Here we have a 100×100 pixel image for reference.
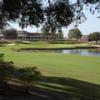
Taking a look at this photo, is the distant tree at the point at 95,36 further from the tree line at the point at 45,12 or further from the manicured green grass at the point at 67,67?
the tree line at the point at 45,12

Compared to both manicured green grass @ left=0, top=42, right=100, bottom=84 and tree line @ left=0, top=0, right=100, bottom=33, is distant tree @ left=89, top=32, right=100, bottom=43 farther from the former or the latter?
tree line @ left=0, top=0, right=100, bottom=33

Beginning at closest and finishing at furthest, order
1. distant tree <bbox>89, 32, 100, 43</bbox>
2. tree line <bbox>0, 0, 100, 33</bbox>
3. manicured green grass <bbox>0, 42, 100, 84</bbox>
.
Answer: tree line <bbox>0, 0, 100, 33</bbox> → manicured green grass <bbox>0, 42, 100, 84</bbox> → distant tree <bbox>89, 32, 100, 43</bbox>

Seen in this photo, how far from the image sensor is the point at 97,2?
10.2 meters

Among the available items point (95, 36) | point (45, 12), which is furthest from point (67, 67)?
point (95, 36)

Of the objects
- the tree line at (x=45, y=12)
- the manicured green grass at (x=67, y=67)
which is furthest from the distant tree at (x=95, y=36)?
the tree line at (x=45, y=12)

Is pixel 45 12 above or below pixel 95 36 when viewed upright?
above

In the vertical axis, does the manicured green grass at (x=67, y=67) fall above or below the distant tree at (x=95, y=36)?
above

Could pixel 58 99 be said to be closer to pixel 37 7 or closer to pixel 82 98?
pixel 82 98

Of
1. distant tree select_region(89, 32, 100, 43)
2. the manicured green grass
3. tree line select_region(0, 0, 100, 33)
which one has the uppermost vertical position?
tree line select_region(0, 0, 100, 33)

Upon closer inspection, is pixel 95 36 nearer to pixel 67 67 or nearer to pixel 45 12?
pixel 67 67

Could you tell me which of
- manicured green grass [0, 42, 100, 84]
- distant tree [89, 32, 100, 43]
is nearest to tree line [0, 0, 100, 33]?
manicured green grass [0, 42, 100, 84]

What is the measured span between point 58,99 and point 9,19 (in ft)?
9.69

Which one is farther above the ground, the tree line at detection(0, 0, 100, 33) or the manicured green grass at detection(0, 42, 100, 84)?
the tree line at detection(0, 0, 100, 33)

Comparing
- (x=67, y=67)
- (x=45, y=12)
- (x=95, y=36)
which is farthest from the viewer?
(x=95, y=36)
